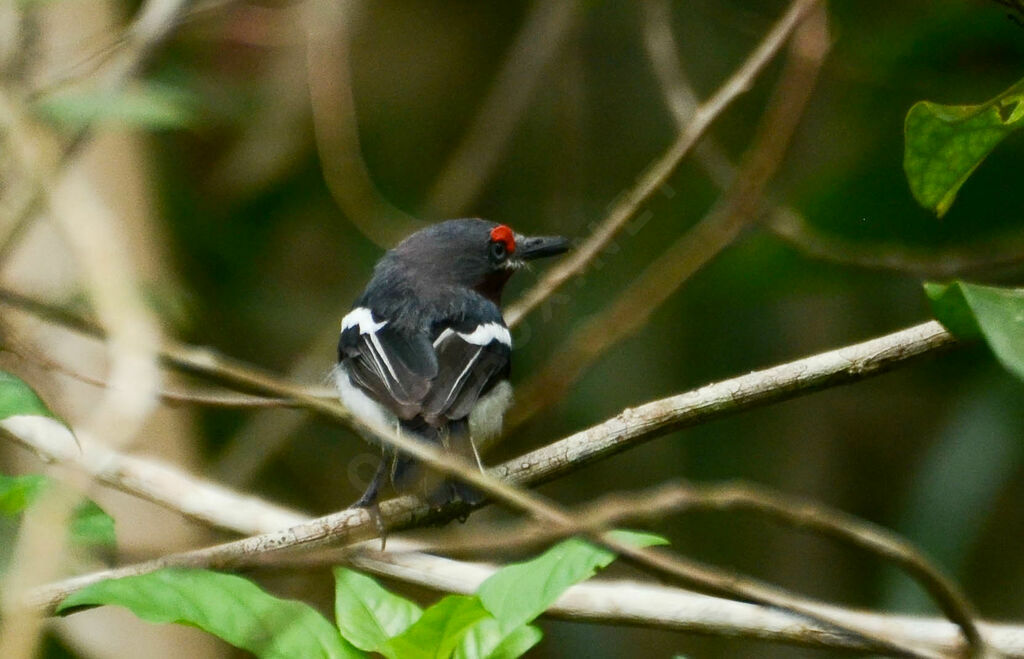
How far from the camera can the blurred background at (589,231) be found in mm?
4379

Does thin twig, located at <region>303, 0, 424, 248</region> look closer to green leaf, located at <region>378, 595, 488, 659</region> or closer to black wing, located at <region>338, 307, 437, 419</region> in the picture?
black wing, located at <region>338, 307, 437, 419</region>

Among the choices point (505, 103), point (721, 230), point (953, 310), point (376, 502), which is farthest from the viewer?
point (505, 103)

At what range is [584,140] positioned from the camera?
7070mm

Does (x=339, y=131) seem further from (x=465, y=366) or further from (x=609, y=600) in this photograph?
(x=609, y=600)

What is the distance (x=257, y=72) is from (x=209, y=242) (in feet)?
3.57

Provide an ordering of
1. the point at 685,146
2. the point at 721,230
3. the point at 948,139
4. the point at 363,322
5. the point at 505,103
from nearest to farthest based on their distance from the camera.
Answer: the point at 948,139
the point at 685,146
the point at 363,322
the point at 721,230
the point at 505,103

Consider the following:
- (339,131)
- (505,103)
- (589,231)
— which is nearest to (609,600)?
(589,231)

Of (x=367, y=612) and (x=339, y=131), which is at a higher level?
(x=339, y=131)

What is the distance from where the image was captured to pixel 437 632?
69.7 inches

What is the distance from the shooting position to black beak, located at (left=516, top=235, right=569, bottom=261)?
13.8ft

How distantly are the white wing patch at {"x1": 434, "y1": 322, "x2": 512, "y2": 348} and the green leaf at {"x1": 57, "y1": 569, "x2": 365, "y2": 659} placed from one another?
1833 millimetres

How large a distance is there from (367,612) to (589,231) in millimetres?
4556

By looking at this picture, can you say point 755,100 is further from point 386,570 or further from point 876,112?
point 386,570

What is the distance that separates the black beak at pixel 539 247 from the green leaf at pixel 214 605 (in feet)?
8.67
